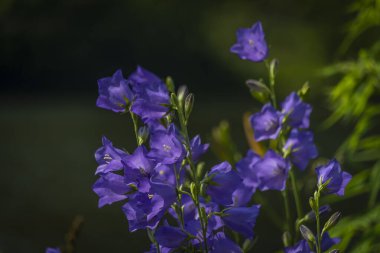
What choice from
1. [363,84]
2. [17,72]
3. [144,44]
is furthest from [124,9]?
[363,84]

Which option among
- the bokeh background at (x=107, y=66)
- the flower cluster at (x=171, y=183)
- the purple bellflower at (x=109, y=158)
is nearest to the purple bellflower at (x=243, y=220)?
the flower cluster at (x=171, y=183)

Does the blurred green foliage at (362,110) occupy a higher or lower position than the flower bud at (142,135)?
lower

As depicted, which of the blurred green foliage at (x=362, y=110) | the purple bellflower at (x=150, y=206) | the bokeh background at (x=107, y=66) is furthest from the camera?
the bokeh background at (x=107, y=66)

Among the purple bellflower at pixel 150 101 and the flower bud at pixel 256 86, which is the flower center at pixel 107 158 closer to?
the purple bellflower at pixel 150 101

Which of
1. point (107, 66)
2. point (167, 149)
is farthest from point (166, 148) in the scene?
point (107, 66)

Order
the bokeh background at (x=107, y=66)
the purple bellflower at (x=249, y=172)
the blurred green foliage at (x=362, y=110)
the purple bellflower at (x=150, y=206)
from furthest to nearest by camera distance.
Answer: the bokeh background at (x=107, y=66) < the blurred green foliage at (x=362, y=110) < the purple bellflower at (x=249, y=172) < the purple bellflower at (x=150, y=206)

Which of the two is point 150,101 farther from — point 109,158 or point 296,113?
point 296,113

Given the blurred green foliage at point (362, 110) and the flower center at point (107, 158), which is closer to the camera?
the flower center at point (107, 158)
